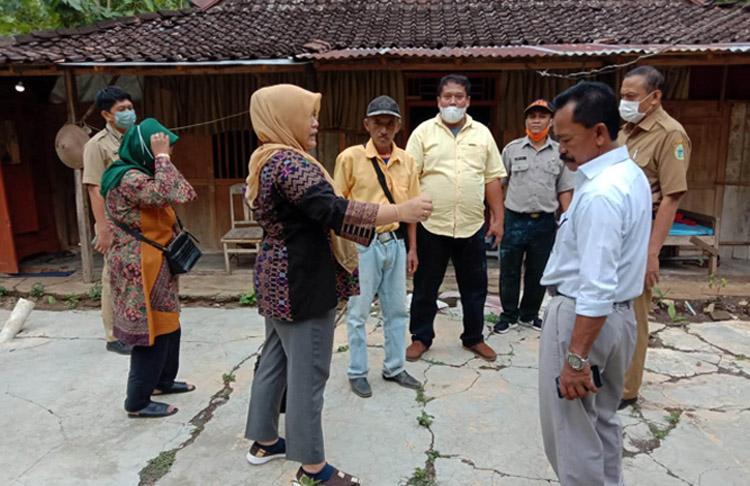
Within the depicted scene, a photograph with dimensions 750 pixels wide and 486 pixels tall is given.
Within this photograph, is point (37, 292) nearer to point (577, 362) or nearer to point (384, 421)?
point (384, 421)

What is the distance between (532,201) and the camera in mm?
4188

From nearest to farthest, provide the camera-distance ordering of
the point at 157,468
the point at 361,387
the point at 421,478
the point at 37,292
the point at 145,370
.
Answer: the point at 421,478, the point at 157,468, the point at 145,370, the point at 361,387, the point at 37,292

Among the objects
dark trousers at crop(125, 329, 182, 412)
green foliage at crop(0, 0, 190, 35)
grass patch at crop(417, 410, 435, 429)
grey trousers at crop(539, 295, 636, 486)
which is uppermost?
green foliage at crop(0, 0, 190, 35)

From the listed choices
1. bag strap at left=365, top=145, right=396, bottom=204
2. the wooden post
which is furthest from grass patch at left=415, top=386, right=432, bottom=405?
the wooden post

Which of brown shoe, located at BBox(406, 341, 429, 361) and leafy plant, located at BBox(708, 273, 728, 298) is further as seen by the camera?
leafy plant, located at BBox(708, 273, 728, 298)

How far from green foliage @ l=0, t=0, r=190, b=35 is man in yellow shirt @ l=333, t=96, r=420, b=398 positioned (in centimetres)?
833

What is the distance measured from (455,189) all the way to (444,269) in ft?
1.98

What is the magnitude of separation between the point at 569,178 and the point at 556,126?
8.08 feet

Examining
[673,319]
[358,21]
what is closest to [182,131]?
[358,21]

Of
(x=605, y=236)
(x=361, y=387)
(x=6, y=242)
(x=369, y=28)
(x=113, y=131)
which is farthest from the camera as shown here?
(x=369, y=28)

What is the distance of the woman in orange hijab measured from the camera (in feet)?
6.96

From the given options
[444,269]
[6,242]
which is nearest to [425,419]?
[444,269]

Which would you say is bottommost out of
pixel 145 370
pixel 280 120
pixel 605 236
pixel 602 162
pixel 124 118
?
pixel 145 370

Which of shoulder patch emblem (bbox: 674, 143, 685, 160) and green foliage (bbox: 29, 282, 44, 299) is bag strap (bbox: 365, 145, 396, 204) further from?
green foliage (bbox: 29, 282, 44, 299)
